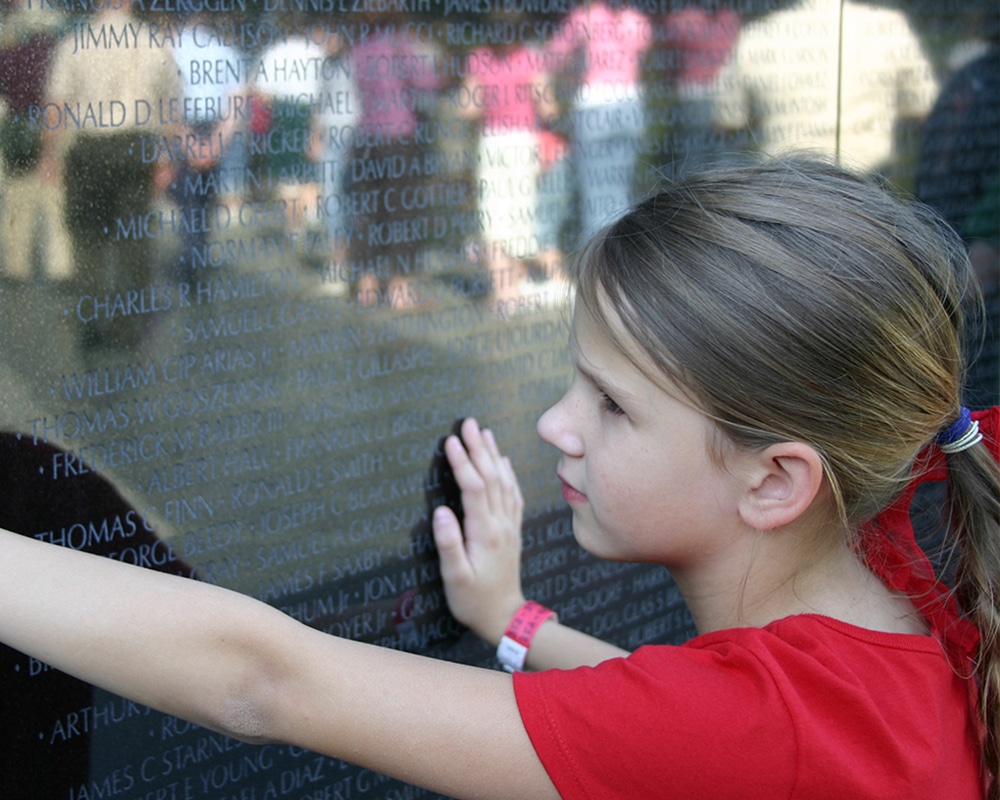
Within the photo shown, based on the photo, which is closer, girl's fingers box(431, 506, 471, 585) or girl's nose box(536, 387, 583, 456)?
girl's nose box(536, 387, 583, 456)

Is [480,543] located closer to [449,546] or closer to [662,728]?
[449,546]

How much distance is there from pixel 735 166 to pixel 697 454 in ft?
1.30

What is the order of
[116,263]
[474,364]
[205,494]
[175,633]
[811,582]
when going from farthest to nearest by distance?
[474,364], [205,494], [116,263], [811,582], [175,633]

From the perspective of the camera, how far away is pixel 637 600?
2.60 m

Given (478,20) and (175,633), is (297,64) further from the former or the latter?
(175,633)

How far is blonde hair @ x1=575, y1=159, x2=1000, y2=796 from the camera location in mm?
1368

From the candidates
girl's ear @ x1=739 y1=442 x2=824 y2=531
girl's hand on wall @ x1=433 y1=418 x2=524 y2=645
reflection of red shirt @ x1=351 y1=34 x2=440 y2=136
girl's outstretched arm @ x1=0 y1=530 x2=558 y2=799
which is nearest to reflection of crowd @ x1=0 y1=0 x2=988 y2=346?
reflection of red shirt @ x1=351 y1=34 x2=440 y2=136

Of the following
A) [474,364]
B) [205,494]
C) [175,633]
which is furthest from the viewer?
[474,364]

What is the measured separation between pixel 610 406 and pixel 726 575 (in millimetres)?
278

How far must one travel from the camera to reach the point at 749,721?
1275 mm

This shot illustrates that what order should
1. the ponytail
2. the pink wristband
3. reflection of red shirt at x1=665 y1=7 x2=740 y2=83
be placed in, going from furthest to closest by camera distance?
1. reflection of red shirt at x1=665 y1=7 x2=740 y2=83
2. the pink wristband
3. the ponytail

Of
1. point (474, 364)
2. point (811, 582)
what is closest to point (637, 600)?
point (474, 364)

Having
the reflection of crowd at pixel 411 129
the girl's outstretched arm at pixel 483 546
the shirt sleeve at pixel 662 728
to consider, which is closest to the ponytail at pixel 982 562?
the shirt sleeve at pixel 662 728

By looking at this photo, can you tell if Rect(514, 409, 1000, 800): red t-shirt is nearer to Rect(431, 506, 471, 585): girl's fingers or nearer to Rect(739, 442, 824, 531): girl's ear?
Rect(739, 442, 824, 531): girl's ear
